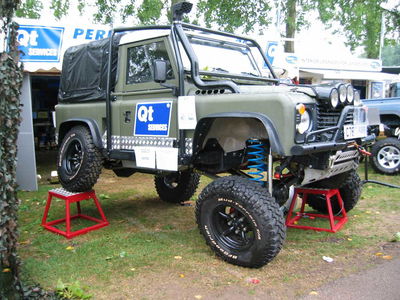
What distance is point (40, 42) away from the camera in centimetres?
746

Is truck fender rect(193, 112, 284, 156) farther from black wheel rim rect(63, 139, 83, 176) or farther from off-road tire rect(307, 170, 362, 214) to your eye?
off-road tire rect(307, 170, 362, 214)

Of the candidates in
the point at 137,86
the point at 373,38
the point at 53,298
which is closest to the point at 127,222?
the point at 137,86

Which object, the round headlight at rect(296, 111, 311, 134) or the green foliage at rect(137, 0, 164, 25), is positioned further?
the green foliage at rect(137, 0, 164, 25)

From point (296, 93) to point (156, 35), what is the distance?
1.69m

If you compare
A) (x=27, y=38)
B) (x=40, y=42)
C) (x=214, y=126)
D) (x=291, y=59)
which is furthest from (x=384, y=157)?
(x=27, y=38)

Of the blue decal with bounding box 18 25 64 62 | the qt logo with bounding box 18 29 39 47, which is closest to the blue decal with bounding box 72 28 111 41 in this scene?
the blue decal with bounding box 18 25 64 62

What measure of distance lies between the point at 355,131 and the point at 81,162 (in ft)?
9.98

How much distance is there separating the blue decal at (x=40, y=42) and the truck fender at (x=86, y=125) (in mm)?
2717

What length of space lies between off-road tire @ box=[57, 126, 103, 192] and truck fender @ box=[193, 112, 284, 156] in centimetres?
141

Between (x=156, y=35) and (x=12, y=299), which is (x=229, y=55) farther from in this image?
(x=12, y=299)

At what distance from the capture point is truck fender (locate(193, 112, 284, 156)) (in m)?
3.18

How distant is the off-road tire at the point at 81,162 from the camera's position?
15.1ft

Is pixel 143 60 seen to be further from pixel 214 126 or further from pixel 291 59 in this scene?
pixel 291 59

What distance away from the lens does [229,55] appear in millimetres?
4730
